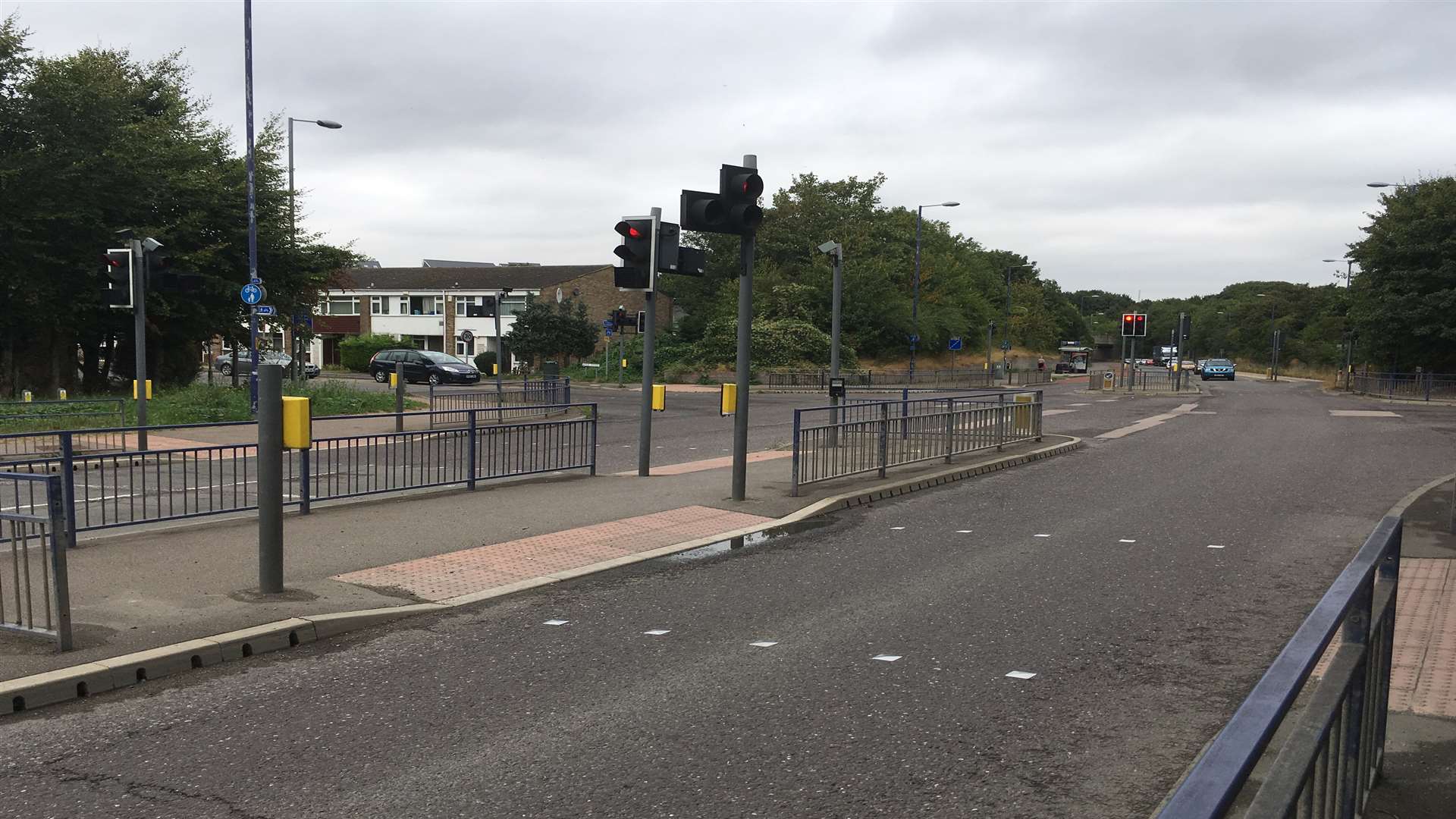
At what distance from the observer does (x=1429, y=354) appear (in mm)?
43312

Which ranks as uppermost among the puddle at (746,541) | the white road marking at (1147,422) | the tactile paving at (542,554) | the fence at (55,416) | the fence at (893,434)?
the fence at (893,434)

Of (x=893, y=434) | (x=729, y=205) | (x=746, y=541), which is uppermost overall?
(x=729, y=205)

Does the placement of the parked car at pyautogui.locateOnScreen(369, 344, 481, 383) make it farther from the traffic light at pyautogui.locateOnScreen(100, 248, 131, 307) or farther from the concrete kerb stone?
the concrete kerb stone

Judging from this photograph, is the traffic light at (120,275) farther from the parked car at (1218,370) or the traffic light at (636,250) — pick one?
the parked car at (1218,370)

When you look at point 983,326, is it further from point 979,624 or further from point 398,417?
point 979,624

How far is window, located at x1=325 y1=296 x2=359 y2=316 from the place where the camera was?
3041 inches

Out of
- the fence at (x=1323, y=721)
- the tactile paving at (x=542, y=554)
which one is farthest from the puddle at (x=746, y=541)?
the fence at (x=1323, y=721)

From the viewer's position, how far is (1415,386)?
41.4m

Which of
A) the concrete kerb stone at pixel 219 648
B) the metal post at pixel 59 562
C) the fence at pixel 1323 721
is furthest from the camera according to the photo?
the metal post at pixel 59 562

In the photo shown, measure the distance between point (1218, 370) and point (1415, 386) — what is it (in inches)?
1192

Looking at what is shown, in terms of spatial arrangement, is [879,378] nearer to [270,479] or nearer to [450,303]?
[450,303]

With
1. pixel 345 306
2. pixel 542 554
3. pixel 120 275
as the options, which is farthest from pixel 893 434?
pixel 345 306

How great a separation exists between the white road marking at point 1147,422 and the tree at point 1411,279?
12.7 meters

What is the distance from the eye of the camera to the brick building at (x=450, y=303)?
71750 mm
